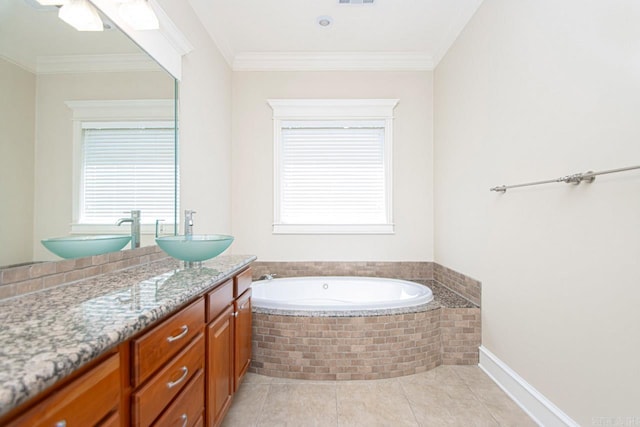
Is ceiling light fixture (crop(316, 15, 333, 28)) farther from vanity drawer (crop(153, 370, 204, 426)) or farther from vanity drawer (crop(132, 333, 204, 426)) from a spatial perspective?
vanity drawer (crop(153, 370, 204, 426))

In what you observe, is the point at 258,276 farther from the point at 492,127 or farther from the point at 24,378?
the point at 24,378

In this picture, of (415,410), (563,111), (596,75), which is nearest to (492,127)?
(563,111)

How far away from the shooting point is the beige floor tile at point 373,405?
65.9 inches

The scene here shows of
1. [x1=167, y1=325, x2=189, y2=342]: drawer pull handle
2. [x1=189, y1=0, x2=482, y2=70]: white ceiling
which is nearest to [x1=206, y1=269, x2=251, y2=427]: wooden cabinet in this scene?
[x1=167, y1=325, x2=189, y2=342]: drawer pull handle

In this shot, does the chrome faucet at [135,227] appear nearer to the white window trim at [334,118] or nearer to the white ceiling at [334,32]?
the white window trim at [334,118]

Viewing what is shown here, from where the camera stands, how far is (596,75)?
1.31 m

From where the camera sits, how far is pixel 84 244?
1.31m

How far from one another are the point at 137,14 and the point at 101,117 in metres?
0.59

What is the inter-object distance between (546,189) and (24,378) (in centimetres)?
208

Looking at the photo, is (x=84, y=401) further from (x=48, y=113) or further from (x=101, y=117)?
(x=101, y=117)

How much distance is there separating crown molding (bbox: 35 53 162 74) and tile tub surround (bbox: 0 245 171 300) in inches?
28.8

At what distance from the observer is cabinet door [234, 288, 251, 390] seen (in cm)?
171

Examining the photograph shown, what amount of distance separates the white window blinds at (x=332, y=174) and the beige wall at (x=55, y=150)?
1.98 metres

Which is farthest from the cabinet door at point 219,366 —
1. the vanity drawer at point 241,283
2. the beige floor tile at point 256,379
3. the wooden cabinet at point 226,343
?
the beige floor tile at point 256,379
